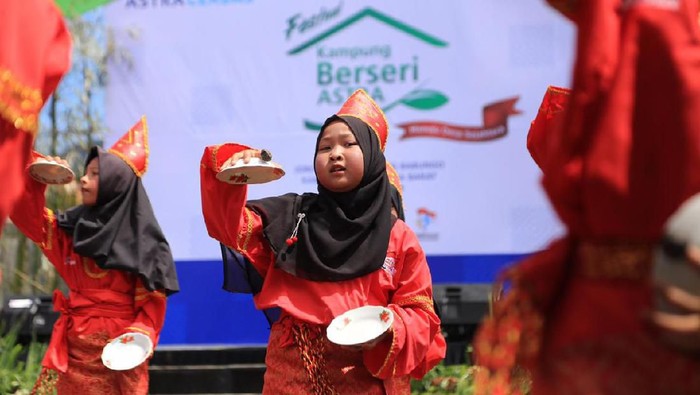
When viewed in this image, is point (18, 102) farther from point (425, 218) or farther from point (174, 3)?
point (174, 3)

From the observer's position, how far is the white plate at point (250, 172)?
3.35 metres

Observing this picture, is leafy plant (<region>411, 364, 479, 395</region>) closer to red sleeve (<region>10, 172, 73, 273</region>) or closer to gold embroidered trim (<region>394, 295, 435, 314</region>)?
red sleeve (<region>10, 172, 73, 273</region>)

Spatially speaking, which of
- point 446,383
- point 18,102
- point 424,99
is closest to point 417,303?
point 18,102

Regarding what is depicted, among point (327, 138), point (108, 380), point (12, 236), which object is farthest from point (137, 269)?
point (12, 236)

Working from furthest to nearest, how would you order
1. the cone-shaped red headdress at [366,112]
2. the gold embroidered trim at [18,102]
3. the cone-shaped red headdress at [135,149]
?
the cone-shaped red headdress at [135,149], the cone-shaped red headdress at [366,112], the gold embroidered trim at [18,102]

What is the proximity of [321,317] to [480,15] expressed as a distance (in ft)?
14.8

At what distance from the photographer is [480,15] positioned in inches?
296

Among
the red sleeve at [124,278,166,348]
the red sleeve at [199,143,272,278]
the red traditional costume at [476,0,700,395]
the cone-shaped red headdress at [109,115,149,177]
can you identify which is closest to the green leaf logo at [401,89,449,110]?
the cone-shaped red headdress at [109,115,149,177]

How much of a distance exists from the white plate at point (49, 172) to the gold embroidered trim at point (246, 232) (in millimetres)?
1215

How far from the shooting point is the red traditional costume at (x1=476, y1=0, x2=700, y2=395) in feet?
5.76

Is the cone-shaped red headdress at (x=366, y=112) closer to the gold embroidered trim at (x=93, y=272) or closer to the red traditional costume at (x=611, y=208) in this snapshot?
the gold embroidered trim at (x=93, y=272)

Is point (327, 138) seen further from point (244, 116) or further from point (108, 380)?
point (244, 116)

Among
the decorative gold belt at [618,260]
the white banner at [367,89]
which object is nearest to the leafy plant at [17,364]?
the white banner at [367,89]

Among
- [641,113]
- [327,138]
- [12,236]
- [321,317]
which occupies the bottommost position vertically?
[12,236]
